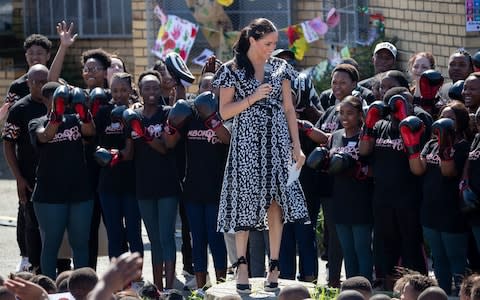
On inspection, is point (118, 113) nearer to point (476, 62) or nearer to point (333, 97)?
point (333, 97)

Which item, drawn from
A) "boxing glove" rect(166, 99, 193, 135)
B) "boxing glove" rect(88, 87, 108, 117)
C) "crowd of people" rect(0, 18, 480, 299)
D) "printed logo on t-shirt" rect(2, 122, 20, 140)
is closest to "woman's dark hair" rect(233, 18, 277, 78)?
"crowd of people" rect(0, 18, 480, 299)

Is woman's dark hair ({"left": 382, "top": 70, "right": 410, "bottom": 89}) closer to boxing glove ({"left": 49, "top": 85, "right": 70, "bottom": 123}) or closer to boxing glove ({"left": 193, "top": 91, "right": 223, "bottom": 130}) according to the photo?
boxing glove ({"left": 193, "top": 91, "right": 223, "bottom": 130})

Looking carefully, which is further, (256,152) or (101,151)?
(101,151)

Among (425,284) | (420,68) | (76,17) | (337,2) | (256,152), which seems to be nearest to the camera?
(425,284)

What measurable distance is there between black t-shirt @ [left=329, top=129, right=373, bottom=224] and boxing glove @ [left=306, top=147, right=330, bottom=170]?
0.27 ft

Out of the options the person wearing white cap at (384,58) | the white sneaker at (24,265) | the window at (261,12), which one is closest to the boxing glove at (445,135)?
the person wearing white cap at (384,58)

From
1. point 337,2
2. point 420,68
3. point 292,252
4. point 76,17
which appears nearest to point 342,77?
point 420,68

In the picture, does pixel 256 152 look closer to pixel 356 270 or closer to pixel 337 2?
pixel 356 270

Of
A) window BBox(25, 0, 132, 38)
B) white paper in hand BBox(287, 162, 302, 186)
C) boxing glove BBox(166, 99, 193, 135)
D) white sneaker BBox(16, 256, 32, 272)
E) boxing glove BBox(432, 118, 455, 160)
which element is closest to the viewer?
white paper in hand BBox(287, 162, 302, 186)

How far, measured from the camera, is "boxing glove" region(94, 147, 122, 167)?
10102 millimetres

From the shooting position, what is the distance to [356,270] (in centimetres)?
985

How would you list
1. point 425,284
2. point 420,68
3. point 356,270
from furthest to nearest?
point 420,68 < point 356,270 < point 425,284

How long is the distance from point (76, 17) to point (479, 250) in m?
10.9

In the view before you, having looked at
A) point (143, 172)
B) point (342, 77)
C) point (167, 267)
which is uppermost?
point (342, 77)
